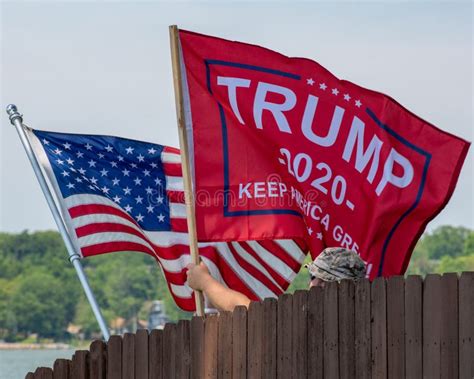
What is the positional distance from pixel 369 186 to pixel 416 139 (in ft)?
1.59

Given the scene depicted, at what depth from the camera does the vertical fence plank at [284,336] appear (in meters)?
9.75

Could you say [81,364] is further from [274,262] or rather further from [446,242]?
[446,242]

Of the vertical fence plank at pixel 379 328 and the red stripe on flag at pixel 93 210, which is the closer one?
the vertical fence plank at pixel 379 328

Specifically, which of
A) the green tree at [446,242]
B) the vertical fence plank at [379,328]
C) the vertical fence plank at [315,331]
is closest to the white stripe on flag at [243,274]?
the vertical fence plank at [315,331]

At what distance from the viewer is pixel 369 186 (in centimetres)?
1158

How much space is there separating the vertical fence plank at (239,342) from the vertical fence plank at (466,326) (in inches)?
61.6

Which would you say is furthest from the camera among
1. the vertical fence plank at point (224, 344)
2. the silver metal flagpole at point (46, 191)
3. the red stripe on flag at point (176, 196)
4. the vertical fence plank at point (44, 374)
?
the red stripe on flag at point (176, 196)

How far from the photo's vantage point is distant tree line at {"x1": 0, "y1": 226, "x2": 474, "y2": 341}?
458 ft

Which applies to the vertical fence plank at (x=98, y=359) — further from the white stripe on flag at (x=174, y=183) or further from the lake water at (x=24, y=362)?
the lake water at (x=24, y=362)

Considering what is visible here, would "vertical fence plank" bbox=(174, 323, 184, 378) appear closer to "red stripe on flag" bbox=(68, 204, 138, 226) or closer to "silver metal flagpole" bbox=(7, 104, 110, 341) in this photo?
"silver metal flagpole" bbox=(7, 104, 110, 341)

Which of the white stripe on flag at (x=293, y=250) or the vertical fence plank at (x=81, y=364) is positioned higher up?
the white stripe on flag at (x=293, y=250)

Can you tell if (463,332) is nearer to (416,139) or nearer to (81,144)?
(416,139)

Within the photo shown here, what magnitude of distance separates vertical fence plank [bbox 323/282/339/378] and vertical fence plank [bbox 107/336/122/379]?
68.1 inches

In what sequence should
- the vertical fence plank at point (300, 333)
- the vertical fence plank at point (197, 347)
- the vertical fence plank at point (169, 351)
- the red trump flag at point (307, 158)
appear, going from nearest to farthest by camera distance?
1. the vertical fence plank at point (300, 333)
2. the vertical fence plank at point (197, 347)
3. the vertical fence plank at point (169, 351)
4. the red trump flag at point (307, 158)
